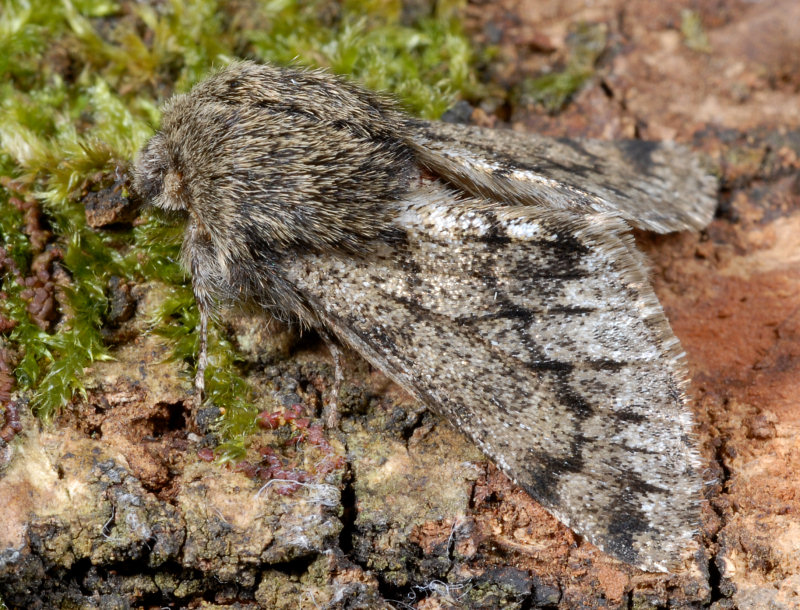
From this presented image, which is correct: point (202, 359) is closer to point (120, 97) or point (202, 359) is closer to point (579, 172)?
point (120, 97)

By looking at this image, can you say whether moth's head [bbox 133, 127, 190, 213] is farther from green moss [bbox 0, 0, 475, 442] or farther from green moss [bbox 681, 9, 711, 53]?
green moss [bbox 681, 9, 711, 53]

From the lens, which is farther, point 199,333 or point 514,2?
point 514,2

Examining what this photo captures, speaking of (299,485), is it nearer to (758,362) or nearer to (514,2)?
(758,362)

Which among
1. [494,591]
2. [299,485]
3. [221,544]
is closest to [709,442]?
[494,591]

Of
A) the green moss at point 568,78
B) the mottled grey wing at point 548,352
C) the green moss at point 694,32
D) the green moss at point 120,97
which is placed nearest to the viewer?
the mottled grey wing at point 548,352

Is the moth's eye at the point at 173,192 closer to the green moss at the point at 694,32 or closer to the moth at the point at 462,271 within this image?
the moth at the point at 462,271

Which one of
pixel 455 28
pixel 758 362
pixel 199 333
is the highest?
pixel 455 28

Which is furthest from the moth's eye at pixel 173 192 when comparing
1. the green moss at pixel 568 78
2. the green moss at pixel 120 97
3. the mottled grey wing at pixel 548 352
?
the green moss at pixel 568 78
